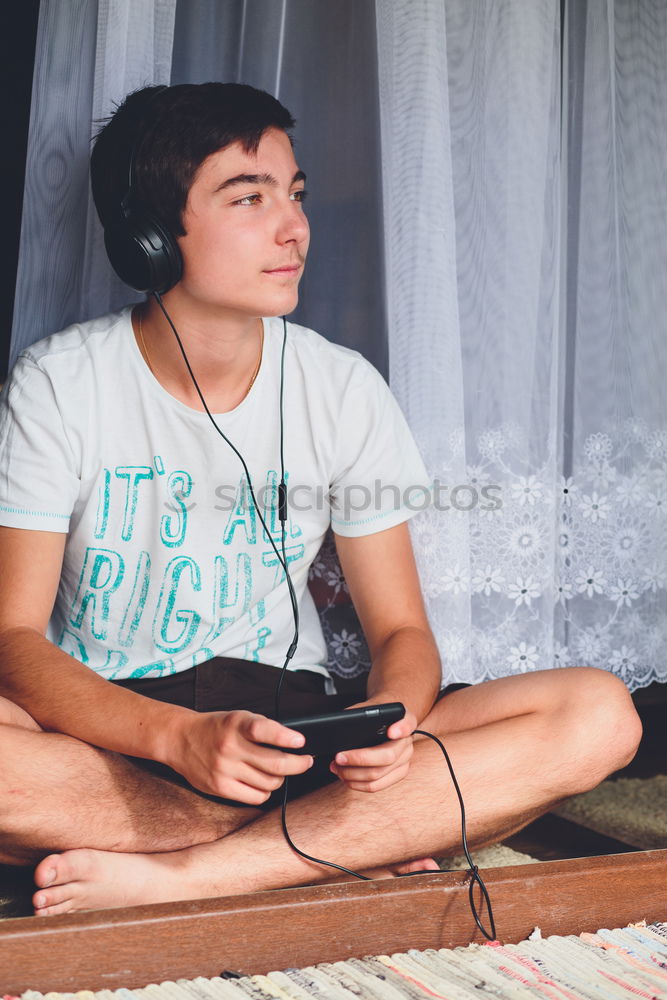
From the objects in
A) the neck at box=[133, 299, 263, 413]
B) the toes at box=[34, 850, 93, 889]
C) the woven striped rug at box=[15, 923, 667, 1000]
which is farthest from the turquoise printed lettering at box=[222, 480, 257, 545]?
the woven striped rug at box=[15, 923, 667, 1000]

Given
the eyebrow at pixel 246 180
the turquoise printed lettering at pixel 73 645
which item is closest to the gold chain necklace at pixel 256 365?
the eyebrow at pixel 246 180

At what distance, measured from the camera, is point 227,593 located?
1307mm

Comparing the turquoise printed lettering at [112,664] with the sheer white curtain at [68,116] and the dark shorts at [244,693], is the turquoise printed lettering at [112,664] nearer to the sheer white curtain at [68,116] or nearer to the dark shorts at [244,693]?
the dark shorts at [244,693]

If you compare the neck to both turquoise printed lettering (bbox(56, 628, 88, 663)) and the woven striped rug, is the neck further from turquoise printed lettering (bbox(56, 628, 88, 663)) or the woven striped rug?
the woven striped rug

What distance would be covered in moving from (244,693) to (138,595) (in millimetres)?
194

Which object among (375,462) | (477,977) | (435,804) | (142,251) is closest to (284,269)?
(142,251)

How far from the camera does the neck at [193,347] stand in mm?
1315

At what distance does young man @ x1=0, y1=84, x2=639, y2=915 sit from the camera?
1.08 meters

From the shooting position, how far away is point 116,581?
1274mm

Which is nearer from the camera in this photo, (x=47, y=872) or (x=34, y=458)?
(x=47, y=872)

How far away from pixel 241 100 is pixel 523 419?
0.59 metres

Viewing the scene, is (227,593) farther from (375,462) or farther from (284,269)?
(284,269)

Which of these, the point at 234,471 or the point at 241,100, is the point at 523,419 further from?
the point at 241,100

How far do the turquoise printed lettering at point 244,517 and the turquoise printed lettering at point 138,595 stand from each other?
122 millimetres
